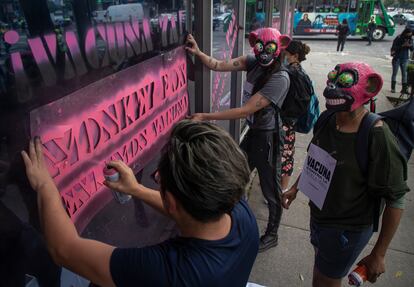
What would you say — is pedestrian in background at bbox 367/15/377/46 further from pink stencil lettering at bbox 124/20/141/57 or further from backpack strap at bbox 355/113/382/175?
pink stencil lettering at bbox 124/20/141/57

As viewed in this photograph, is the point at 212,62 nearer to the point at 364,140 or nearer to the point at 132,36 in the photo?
the point at 132,36

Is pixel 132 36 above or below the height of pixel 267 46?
above

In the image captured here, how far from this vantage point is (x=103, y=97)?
1.73 metres

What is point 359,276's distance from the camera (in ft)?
5.97

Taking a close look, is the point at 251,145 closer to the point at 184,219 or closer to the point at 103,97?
the point at 103,97

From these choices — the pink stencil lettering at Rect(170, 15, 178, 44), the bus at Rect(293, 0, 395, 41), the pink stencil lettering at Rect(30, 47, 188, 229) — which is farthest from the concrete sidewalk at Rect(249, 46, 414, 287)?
the bus at Rect(293, 0, 395, 41)

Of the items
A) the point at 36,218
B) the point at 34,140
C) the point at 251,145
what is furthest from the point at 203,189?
the point at 251,145

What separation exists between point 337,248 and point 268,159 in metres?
1.15

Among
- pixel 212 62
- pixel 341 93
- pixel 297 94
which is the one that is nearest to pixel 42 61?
pixel 341 93

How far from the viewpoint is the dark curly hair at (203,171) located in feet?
3.15

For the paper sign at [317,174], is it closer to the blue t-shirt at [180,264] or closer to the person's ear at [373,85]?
the person's ear at [373,85]

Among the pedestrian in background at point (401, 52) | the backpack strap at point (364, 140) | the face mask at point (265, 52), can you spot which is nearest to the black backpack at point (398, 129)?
the backpack strap at point (364, 140)

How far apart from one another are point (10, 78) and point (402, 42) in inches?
400

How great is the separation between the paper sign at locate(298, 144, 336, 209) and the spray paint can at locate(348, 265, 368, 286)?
38cm
